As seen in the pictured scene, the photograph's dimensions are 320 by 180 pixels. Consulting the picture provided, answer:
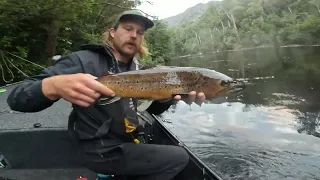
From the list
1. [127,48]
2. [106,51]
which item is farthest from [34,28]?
[106,51]

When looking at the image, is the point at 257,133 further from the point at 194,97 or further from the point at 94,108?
the point at 94,108

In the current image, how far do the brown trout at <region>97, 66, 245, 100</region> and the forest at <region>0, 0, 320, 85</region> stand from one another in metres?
4.21

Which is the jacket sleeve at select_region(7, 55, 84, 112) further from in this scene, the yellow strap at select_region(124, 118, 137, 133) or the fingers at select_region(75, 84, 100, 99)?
the yellow strap at select_region(124, 118, 137, 133)

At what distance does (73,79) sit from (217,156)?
28.9 feet

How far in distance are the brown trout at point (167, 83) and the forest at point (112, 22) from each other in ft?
13.8

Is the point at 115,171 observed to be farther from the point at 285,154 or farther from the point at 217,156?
the point at 285,154

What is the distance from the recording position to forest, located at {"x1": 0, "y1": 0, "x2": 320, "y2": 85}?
11984 mm

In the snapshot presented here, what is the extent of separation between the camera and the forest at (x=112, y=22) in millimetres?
11984

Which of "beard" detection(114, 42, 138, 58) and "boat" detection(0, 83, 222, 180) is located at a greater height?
"beard" detection(114, 42, 138, 58)

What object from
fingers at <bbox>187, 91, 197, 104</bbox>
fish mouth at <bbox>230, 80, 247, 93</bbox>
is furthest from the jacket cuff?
fish mouth at <bbox>230, 80, 247, 93</bbox>

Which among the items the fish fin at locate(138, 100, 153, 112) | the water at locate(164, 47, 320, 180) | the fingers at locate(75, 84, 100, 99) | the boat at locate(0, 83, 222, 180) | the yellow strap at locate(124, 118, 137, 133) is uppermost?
the fingers at locate(75, 84, 100, 99)

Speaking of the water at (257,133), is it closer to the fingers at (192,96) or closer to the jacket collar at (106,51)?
the fingers at (192,96)

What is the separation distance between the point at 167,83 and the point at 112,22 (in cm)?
1050

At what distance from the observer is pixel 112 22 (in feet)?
41.8
